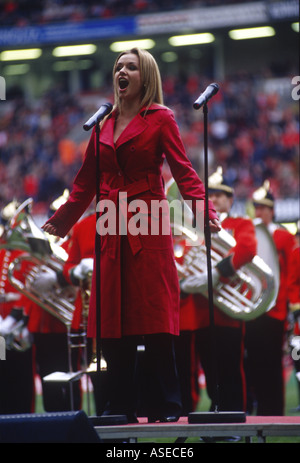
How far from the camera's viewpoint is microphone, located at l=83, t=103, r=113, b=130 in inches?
179

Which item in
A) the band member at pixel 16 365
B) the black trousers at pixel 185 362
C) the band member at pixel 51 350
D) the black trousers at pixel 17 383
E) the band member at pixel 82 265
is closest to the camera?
the band member at pixel 82 265

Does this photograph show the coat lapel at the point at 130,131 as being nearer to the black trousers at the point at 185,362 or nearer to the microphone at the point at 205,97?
the microphone at the point at 205,97

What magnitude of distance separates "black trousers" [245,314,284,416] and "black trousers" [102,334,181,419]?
240cm

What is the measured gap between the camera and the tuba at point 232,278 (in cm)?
612

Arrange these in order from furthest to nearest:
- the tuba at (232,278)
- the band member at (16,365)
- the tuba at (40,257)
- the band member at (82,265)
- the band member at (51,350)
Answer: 1. the band member at (16,365)
2. the band member at (51,350)
3. the tuba at (40,257)
4. the tuba at (232,278)
5. the band member at (82,265)

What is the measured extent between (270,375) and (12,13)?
25.6m

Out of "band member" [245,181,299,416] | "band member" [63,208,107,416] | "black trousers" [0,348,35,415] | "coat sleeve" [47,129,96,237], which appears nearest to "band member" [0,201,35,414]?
"black trousers" [0,348,35,415]

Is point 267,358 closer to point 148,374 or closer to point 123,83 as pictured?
point 148,374

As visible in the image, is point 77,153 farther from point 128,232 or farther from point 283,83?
point 128,232

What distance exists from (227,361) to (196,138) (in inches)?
641

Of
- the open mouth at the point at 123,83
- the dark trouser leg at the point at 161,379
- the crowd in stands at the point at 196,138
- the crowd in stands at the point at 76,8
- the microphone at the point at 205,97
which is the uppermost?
the crowd in stands at the point at 76,8

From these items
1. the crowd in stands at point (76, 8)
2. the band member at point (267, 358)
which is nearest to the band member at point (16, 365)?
the band member at point (267, 358)

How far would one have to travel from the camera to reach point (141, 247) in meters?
4.55
